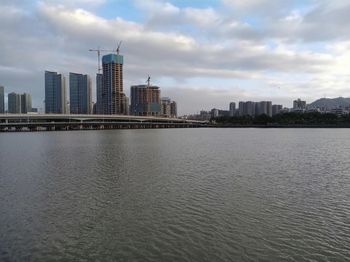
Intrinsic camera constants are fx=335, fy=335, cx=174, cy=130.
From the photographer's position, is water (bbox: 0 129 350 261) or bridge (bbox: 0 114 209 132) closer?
water (bbox: 0 129 350 261)

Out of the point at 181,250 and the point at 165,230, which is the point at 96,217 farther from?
the point at 181,250

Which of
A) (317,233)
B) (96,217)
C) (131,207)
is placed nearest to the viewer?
(317,233)

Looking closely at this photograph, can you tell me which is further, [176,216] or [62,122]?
[62,122]

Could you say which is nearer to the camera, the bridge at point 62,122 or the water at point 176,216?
the water at point 176,216

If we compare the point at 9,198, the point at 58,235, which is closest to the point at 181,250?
the point at 58,235

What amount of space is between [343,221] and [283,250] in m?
4.62

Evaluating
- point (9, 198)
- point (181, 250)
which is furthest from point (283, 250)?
point (9, 198)

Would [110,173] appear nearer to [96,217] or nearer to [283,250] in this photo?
[96,217]

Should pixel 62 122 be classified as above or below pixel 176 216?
above

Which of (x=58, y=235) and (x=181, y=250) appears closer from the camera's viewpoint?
(x=181, y=250)

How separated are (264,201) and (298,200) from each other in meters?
1.85

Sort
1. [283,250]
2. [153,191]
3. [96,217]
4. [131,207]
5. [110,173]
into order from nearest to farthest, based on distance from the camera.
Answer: [283,250] < [96,217] < [131,207] < [153,191] < [110,173]

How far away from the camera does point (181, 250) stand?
36.4ft

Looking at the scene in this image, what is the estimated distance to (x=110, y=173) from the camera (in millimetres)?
27344
